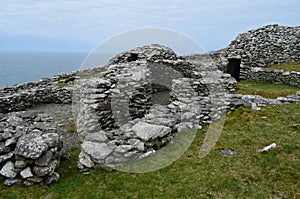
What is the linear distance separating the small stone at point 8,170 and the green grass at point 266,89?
647 inches

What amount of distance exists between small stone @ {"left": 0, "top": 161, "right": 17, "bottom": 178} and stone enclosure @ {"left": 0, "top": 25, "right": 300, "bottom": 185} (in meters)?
0.03

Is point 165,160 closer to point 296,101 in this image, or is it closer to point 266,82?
point 296,101

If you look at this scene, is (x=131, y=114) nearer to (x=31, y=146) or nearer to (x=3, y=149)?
(x=31, y=146)

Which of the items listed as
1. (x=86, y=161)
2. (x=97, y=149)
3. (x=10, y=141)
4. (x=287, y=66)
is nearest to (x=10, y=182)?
(x=10, y=141)

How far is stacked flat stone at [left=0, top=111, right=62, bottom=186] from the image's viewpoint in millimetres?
8984

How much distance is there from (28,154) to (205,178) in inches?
237

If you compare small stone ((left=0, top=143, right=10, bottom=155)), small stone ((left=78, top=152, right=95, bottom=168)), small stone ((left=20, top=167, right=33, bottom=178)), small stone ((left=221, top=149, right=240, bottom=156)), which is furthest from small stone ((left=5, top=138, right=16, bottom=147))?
small stone ((left=221, top=149, right=240, bottom=156))

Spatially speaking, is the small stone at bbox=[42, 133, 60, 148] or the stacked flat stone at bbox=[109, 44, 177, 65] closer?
the small stone at bbox=[42, 133, 60, 148]

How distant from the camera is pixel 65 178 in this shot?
375 inches

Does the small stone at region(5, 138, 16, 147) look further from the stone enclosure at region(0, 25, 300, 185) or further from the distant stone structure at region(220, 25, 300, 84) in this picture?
the distant stone structure at region(220, 25, 300, 84)

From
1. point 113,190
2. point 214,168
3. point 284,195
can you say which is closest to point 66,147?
point 113,190

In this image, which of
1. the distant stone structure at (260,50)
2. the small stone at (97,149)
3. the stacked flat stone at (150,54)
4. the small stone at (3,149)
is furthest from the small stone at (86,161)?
the distant stone structure at (260,50)

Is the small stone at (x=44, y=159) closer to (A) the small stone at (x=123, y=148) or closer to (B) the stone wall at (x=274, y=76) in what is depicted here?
(A) the small stone at (x=123, y=148)

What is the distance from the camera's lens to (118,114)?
13641 mm
